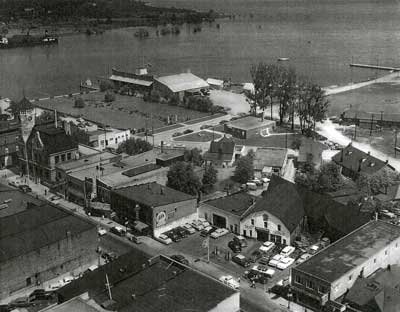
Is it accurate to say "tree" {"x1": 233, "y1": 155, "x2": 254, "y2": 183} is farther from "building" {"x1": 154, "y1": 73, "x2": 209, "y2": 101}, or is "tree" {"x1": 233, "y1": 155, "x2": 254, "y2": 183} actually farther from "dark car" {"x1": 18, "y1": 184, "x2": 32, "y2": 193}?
"building" {"x1": 154, "y1": 73, "x2": 209, "y2": 101}

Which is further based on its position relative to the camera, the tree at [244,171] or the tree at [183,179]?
the tree at [244,171]

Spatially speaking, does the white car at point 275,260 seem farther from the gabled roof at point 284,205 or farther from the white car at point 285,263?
the gabled roof at point 284,205

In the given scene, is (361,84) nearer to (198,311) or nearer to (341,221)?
(341,221)

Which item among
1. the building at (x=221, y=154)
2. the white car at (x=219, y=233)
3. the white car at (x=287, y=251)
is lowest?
the white car at (x=219, y=233)

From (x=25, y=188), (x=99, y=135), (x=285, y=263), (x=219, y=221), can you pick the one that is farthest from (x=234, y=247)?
(x=99, y=135)

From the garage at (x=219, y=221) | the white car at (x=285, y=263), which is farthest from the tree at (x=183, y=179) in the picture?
the white car at (x=285, y=263)

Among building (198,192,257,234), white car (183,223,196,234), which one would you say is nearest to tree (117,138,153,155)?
building (198,192,257,234)
